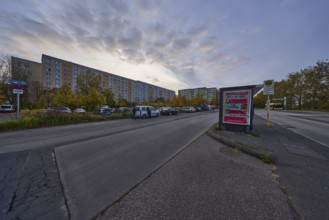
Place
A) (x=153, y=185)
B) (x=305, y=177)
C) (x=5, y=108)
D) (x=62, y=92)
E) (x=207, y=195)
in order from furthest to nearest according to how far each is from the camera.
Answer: (x=5, y=108)
(x=62, y=92)
(x=305, y=177)
(x=153, y=185)
(x=207, y=195)

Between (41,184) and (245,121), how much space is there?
350 inches

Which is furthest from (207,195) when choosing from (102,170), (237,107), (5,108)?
(5,108)

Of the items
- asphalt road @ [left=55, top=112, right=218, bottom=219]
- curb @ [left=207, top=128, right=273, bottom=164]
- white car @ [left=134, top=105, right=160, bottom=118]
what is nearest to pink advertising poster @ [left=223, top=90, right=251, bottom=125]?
curb @ [left=207, top=128, right=273, bottom=164]

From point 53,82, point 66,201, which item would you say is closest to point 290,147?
point 66,201

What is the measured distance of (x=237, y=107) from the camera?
8016mm

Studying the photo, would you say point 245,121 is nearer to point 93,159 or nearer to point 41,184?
point 93,159

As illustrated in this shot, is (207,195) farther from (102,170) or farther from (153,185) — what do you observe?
(102,170)

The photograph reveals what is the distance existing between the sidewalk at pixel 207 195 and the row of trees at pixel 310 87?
175ft

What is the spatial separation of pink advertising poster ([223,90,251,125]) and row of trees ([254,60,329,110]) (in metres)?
48.8

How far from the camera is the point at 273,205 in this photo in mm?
2242

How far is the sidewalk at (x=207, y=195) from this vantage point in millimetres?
2068

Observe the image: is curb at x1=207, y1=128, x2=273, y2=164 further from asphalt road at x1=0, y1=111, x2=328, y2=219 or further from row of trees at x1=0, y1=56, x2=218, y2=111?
row of trees at x1=0, y1=56, x2=218, y2=111

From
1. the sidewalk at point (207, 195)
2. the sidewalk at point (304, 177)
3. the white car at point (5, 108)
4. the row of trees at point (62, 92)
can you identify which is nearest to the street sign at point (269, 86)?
the sidewalk at point (304, 177)

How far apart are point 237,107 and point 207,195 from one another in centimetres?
678
